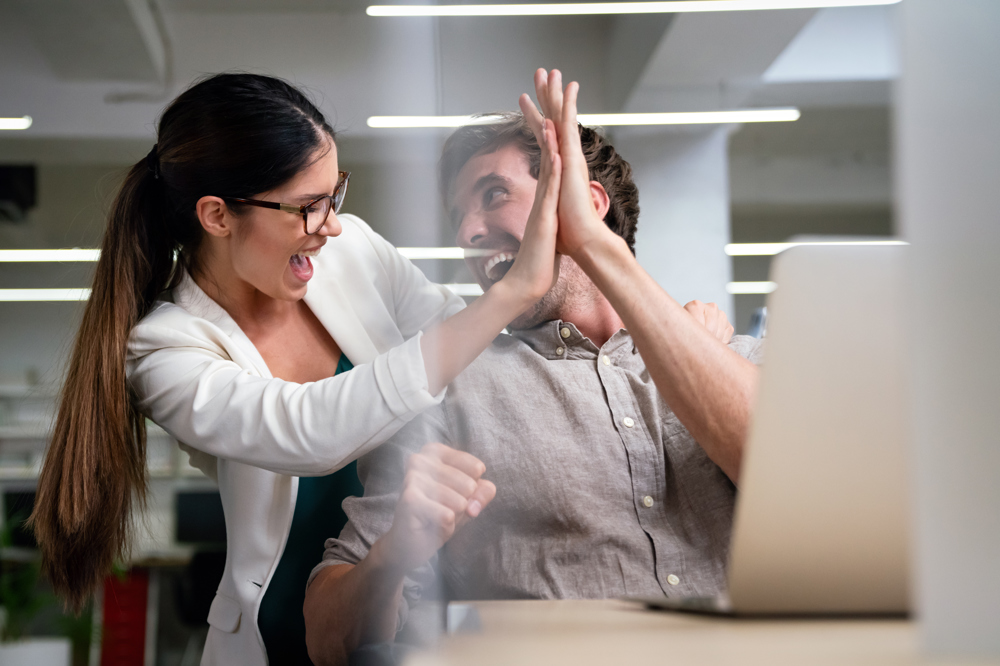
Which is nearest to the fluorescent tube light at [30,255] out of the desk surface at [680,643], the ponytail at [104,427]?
the ponytail at [104,427]

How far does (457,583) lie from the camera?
0.98 meters

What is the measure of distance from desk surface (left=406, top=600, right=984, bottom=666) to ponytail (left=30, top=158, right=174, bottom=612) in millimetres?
829

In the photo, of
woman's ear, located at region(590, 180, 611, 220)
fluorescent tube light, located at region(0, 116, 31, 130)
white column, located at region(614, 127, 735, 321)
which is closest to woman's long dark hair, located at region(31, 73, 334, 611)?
woman's ear, located at region(590, 180, 611, 220)

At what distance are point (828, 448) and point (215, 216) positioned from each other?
97cm

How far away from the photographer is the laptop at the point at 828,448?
27 cm

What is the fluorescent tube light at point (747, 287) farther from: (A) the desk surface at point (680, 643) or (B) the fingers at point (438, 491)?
(A) the desk surface at point (680, 643)

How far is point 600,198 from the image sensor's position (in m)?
1.23

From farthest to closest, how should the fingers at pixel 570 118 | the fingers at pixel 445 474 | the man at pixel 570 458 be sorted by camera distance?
the fingers at pixel 570 118 < the man at pixel 570 458 < the fingers at pixel 445 474

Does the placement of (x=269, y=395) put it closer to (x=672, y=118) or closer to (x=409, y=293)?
(x=409, y=293)

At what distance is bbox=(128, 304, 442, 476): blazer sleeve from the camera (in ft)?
2.85

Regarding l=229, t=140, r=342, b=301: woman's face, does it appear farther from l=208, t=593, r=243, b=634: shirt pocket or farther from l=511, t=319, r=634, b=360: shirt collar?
l=208, t=593, r=243, b=634: shirt pocket

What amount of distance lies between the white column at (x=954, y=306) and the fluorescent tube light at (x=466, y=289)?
1056 mm

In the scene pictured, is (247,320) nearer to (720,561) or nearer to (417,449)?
(417,449)

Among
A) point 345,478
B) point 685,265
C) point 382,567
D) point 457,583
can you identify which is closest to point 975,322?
point 382,567
